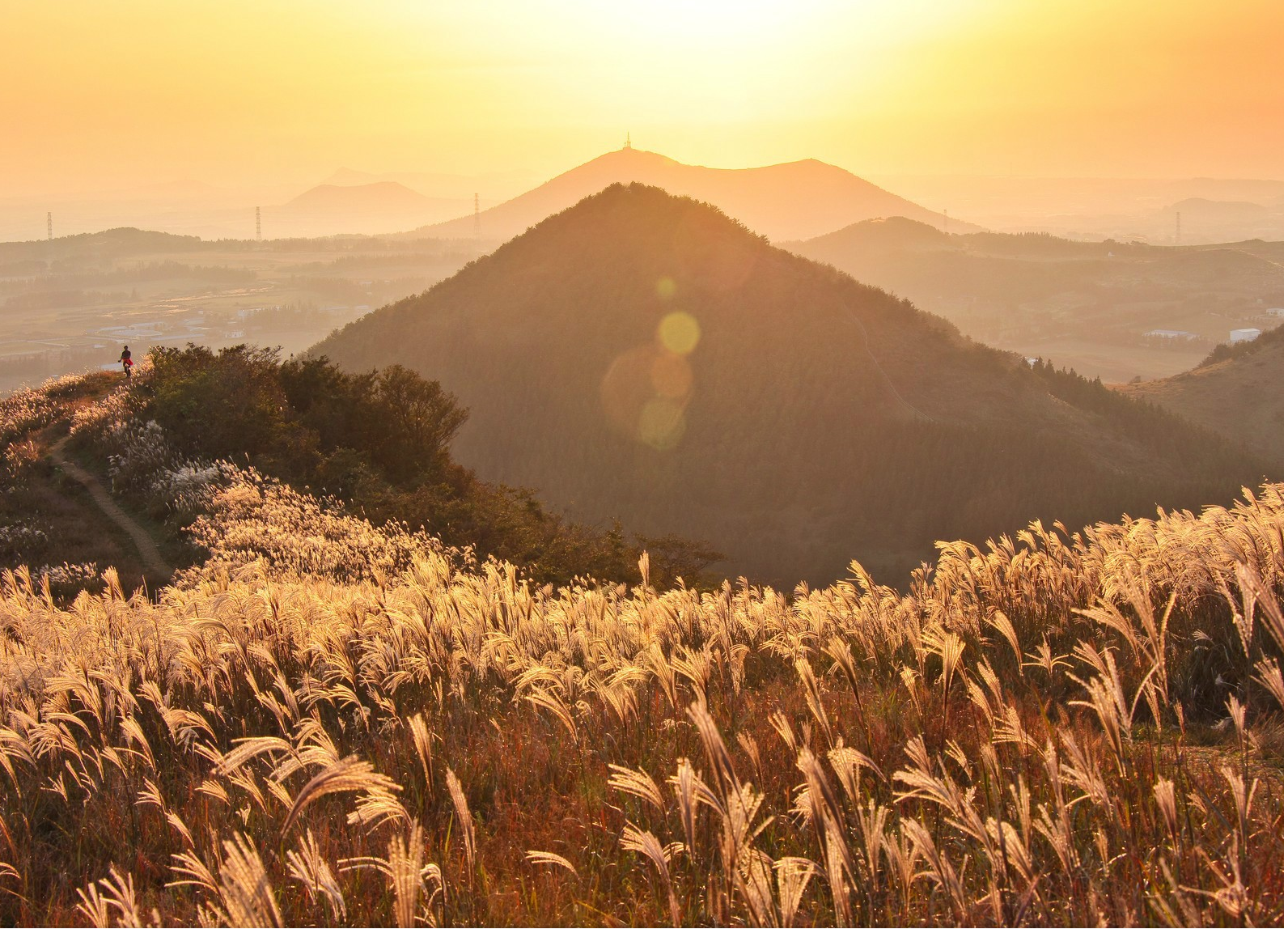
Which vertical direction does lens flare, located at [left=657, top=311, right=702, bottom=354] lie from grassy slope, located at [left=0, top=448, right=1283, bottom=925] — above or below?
above

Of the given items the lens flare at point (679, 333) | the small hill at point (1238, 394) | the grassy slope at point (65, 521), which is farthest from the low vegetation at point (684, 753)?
the small hill at point (1238, 394)

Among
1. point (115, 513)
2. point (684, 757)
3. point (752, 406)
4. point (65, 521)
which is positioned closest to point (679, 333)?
point (752, 406)

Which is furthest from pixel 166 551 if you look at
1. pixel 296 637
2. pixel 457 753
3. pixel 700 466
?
pixel 700 466

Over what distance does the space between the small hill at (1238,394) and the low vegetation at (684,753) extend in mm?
92355

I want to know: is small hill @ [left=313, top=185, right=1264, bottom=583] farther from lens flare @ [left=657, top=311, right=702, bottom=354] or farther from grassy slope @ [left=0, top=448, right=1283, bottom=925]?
grassy slope @ [left=0, top=448, right=1283, bottom=925]

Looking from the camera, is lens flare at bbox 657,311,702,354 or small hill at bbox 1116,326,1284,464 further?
lens flare at bbox 657,311,702,354

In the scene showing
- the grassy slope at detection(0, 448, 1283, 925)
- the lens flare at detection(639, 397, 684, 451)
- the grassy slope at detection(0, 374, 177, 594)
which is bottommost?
the lens flare at detection(639, 397, 684, 451)

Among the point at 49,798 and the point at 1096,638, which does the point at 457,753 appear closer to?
the point at 49,798

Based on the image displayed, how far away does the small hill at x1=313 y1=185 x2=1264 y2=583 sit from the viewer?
66500 millimetres

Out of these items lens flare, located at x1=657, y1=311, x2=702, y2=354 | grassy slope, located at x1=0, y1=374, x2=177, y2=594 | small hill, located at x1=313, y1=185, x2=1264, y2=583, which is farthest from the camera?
lens flare, located at x1=657, y1=311, x2=702, y2=354

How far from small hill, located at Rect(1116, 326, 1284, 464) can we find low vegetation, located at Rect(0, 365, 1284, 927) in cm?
9235

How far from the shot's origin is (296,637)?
5.78 meters

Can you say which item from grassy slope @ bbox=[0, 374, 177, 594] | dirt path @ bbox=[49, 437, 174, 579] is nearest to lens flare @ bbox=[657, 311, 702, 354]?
dirt path @ bbox=[49, 437, 174, 579]

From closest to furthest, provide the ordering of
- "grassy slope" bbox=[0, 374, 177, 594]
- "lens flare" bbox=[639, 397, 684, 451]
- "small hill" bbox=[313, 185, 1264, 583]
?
1. "grassy slope" bbox=[0, 374, 177, 594]
2. "small hill" bbox=[313, 185, 1264, 583]
3. "lens flare" bbox=[639, 397, 684, 451]
